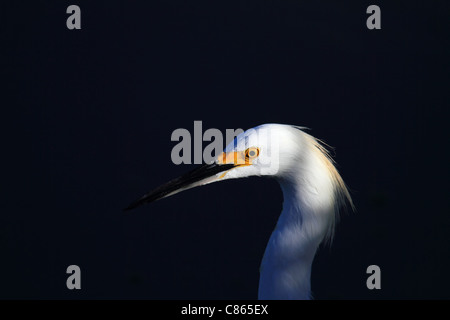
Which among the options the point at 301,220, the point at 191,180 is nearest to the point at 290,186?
the point at 301,220

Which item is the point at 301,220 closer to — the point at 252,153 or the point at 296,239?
the point at 296,239

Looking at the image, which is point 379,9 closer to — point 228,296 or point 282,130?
point 282,130

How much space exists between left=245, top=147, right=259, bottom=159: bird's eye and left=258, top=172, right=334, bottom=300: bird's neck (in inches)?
5.0

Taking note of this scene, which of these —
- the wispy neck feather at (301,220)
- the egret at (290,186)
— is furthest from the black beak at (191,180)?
the wispy neck feather at (301,220)

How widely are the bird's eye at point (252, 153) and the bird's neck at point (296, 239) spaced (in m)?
0.13

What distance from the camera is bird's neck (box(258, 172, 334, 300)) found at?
1.34 meters

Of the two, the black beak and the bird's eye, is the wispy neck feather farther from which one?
the black beak

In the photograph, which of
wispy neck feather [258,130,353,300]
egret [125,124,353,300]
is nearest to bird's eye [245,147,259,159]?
egret [125,124,353,300]

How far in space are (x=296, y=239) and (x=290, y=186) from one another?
0.55 feet

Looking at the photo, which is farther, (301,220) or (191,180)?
(191,180)

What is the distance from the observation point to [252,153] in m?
1.37

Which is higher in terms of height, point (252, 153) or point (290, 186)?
point (252, 153)

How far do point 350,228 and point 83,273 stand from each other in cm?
178
